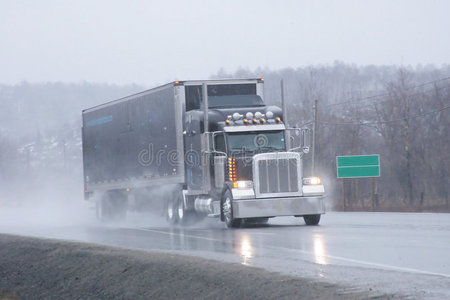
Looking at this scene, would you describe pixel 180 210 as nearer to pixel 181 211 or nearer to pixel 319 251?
pixel 181 211

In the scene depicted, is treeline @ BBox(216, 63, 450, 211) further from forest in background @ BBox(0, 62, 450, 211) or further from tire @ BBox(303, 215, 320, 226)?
tire @ BBox(303, 215, 320, 226)

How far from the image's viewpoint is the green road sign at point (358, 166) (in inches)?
1919

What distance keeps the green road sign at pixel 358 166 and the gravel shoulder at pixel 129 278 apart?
3001 cm

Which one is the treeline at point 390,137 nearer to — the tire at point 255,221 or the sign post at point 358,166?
the sign post at point 358,166

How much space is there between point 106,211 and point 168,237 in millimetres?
14160

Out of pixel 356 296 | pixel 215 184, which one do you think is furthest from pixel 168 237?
pixel 356 296

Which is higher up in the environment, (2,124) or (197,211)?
(2,124)

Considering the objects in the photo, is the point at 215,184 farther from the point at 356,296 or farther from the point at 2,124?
the point at 2,124

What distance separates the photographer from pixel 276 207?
80.8ft

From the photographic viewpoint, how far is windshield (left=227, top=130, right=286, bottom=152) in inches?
1014

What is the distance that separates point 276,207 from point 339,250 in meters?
8.98

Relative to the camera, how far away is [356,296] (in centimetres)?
940

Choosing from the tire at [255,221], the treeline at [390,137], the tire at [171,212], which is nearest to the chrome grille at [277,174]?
the tire at [255,221]

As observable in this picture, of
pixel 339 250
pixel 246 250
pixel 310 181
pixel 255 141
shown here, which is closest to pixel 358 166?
pixel 255 141
